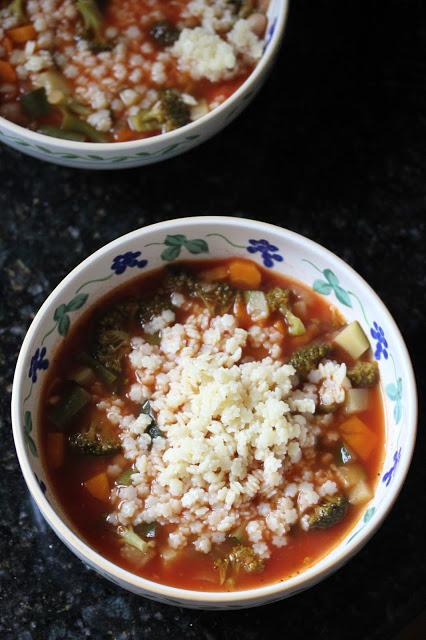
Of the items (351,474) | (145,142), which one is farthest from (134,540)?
(145,142)

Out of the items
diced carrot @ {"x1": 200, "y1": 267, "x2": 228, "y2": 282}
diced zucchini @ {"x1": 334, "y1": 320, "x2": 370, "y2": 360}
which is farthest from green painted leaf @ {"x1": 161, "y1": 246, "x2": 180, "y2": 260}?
diced zucchini @ {"x1": 334, "y1": 320, "x2": 370, "y2": 360}

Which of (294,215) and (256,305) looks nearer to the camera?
(256,305)

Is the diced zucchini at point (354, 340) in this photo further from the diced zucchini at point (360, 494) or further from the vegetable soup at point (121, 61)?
the vegetable soup at point (121, 61)

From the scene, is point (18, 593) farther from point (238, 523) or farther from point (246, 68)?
point (246, 68)

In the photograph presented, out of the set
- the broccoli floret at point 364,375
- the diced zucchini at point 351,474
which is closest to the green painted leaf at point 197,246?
the broccoli floret at point 364,375

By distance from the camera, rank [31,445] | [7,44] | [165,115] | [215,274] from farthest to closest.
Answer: [7,44] < [165,115] < [215,274] < [31,445]

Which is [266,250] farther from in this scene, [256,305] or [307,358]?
[307,358]

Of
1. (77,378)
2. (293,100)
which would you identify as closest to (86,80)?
(293,100)
